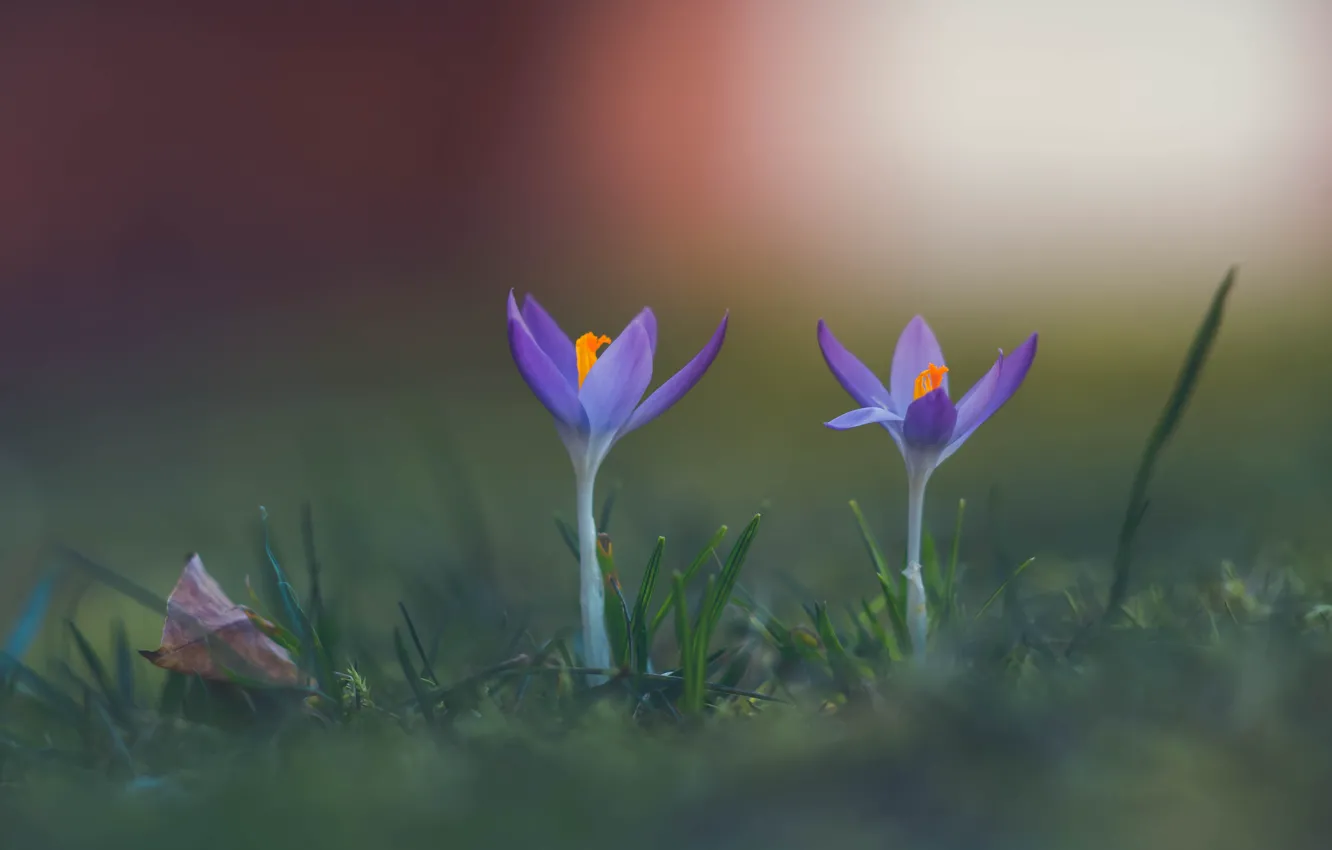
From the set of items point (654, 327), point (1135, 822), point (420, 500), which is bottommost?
point (420, 500)

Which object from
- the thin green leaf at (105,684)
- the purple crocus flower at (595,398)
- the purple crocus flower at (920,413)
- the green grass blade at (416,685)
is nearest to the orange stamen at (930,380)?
the purple crocus flower at (920,413)

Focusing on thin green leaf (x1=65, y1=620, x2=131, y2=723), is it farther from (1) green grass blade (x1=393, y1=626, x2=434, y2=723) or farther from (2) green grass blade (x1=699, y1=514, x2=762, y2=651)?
(2) green grass blade (x1=699, y1=514, x2=762, y2=651)

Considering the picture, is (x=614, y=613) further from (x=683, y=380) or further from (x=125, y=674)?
(x=125, y=674)

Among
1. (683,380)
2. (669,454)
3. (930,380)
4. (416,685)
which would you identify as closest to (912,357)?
(930,380)

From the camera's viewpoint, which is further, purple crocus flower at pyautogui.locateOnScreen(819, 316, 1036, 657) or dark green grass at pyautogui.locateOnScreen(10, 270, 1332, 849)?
purple crocus flower at pyautogui.locateOnScreen(819, 316, 1036, 657)

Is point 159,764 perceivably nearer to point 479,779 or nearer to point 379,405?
point 479,779

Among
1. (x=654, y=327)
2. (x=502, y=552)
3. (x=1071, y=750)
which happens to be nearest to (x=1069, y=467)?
(x=502, y=552)

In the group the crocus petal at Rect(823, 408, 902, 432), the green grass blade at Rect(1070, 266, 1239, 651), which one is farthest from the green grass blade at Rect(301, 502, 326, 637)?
the green grass blade at Rect(1070, 266, 1239, 651)
